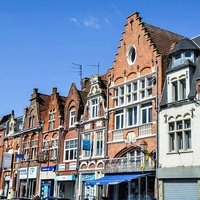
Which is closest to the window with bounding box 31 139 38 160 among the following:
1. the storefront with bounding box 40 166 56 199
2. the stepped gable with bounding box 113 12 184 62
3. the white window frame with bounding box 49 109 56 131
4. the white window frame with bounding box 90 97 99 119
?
the storefront with bounding box 40 166 56 199

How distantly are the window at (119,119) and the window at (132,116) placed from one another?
89 centimetres

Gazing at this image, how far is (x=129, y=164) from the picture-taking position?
95.0 ft

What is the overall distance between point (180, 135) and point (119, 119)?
298 inches

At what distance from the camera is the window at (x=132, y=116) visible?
30709 millimetres

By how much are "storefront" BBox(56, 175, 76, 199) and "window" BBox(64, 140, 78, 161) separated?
200 centimetres

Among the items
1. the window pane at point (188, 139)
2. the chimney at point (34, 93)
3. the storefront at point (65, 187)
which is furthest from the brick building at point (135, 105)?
the chimney at point (34, 93)

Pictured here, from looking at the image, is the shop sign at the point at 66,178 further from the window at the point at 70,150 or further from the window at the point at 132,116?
the window at the point at 132,116

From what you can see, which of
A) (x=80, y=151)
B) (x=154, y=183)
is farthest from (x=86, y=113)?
(x=154, y=183)

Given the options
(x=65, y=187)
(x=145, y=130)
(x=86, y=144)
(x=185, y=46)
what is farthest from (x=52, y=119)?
(x=185, y=46)

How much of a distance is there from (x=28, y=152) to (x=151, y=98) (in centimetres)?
2256

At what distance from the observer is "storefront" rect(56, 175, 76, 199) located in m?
38.0

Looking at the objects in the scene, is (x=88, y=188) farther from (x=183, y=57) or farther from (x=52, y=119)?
(x=183, y=57)

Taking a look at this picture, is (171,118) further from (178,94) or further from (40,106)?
(40,106)

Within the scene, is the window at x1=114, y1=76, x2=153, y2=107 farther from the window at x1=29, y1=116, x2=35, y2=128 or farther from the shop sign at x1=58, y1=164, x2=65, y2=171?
the window at x1=29, y1=116, x2=35, y2=128
